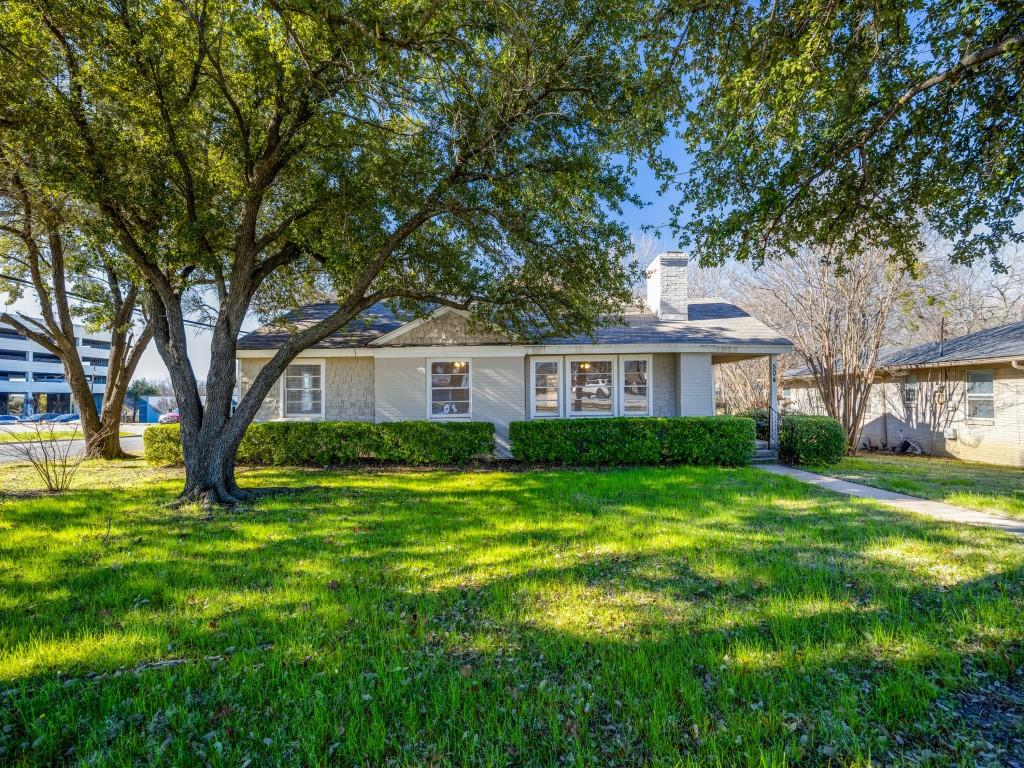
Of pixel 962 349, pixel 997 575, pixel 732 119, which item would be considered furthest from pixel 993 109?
pixel 962 349

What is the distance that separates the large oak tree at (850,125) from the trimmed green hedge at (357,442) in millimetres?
7195

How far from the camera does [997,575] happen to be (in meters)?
4.25

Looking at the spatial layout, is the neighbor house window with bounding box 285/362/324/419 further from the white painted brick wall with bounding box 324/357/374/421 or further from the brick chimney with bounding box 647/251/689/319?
the brick chimney with bounding box 647/251/689/319

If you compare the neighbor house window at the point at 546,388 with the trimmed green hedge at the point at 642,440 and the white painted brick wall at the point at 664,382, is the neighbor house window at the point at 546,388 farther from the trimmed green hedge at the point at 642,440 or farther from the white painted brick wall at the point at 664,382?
the white painted brick wall at the point at 664,382

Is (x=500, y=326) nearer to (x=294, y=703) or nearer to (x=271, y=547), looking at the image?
(x=271, y=547)

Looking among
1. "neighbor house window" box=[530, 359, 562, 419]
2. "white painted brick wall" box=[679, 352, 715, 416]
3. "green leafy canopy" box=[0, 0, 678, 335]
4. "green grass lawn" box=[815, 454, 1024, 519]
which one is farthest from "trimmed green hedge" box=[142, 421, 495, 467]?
"green grass lawn" box=[815, 454, 1024, 519]

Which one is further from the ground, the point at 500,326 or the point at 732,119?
the point at 732,119

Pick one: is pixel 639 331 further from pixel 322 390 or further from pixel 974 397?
pixel 974 397

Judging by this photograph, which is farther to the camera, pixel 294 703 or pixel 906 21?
pixel 906 21

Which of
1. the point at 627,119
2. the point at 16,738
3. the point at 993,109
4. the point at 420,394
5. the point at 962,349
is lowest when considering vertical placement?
the point at 16,738

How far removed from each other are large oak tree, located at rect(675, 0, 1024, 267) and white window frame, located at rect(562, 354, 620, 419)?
6369 millimetres

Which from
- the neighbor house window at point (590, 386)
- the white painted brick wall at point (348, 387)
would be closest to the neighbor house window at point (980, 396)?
the neighbor house window at point (590, 386)

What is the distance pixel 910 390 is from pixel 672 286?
10.1m

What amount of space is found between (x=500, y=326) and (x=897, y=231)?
22.8ft
